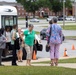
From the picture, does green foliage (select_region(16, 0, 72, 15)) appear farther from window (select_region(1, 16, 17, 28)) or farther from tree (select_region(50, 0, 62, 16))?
window (select_region(1, 16, 17, 28))

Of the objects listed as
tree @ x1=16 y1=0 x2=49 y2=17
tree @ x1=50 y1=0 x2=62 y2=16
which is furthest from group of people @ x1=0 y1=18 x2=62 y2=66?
tree @ x1=50 y1=0 x2=62 y2=16

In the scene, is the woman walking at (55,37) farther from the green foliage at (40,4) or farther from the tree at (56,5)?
the tree at (56,5)

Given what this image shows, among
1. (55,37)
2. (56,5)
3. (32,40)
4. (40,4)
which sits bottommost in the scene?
(56,5)

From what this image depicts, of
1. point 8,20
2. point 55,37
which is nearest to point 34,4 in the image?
point 8,20

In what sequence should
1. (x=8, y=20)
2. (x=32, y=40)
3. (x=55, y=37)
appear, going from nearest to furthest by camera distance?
(x=55, y=37) < (x=32, y=40) < (x=8, y=20)

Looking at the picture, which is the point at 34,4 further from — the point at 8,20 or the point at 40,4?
the point at 8,20

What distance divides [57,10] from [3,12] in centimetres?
11330

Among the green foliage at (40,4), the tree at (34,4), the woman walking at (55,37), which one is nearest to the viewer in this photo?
the woman walking at (55,37)

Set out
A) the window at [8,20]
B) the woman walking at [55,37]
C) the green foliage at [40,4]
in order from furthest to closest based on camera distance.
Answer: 1. the green foliage at [40,4]
2. the window at [8,20]
3. the woman walking at [55,37]

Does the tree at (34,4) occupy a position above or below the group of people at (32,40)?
below

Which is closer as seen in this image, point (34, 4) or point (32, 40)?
point (32, 40)

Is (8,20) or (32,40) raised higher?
(8,20)

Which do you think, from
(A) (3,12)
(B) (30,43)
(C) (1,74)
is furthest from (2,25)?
(C) (1,74)

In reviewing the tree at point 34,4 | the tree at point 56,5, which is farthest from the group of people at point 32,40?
the tree at point 56,5
